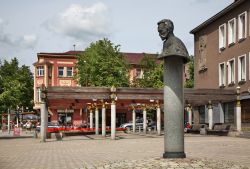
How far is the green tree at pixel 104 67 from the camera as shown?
5422 cm

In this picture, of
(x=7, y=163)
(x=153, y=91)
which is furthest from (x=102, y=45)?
(x=7, y=163)

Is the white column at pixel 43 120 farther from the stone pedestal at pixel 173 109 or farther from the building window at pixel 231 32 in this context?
the building window at pixel 231 32

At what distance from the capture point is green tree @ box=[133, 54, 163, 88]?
59594mm

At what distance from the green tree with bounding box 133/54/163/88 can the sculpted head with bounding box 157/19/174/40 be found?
4686cm

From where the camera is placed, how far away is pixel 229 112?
134 feet

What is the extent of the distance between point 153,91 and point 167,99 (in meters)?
19.8

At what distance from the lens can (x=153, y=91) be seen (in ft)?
101

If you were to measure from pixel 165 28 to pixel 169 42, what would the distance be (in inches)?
15.1

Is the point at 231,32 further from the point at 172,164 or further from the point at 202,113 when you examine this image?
the point at 172,164

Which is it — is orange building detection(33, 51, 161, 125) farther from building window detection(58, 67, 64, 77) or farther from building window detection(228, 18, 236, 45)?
building window detection(228, 18, 236, 45)

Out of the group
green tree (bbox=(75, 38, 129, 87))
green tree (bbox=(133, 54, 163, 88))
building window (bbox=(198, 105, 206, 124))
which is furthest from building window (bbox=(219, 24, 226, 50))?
A: green tree (bbox=(133, 54, 163, 88))

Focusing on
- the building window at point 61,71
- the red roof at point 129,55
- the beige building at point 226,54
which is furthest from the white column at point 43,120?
the building window at point 61,71

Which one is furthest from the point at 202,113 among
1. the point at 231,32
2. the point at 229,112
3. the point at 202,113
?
the point at 231,32

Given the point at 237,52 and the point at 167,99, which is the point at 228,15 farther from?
the point at 167,99
